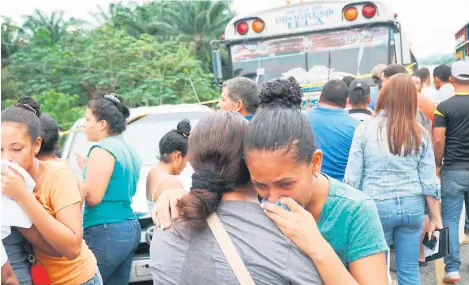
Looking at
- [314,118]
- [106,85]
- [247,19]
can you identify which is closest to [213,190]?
[314,118]

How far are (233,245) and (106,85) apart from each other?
19.7m

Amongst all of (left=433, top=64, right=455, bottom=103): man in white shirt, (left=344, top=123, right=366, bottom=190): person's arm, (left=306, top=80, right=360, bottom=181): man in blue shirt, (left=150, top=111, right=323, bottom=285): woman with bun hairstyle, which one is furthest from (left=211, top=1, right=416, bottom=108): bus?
(left=150, top=111, right=323, bottom=285): woman with bun hairstyle

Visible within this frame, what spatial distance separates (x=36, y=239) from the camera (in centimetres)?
239

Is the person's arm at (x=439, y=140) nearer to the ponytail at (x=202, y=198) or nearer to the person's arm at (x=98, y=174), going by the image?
the person's arm at (x=98, y=174)

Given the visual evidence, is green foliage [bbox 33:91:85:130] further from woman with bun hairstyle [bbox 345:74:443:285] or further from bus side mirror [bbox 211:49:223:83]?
woman with bun hairstyle [bbox 345:74:443:285]

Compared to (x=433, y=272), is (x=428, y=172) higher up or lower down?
higher up

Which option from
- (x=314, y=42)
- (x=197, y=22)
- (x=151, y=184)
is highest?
(x=197, y=22)

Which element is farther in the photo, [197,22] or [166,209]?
[197,22]

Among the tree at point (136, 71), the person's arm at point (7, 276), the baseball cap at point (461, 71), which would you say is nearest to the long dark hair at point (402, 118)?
the baseball cap at point (461, 71)

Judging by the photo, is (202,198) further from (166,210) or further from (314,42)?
(314,42)

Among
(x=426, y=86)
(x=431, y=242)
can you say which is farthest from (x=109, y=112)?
(x=426, y=86)

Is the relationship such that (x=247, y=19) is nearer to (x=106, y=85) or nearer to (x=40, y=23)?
(x=106, y=85)

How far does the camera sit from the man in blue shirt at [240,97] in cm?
389

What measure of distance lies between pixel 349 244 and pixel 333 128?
233 cm
